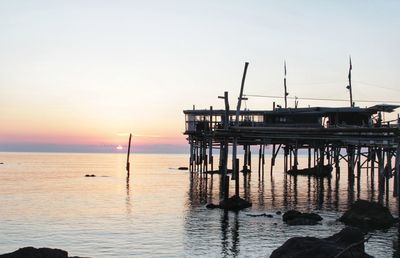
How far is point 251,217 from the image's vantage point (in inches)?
1571

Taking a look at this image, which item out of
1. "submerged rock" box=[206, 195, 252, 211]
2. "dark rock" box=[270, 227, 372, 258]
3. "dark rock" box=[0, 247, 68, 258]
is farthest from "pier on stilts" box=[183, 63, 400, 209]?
"dark rock" box=[0, 247, 68, 258]

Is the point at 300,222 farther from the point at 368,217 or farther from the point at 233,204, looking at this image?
the point at 233,204

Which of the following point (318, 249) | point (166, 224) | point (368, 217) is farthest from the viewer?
point (166, 224)

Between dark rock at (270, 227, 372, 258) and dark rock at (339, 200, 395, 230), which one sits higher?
dark rock at (270, 227, 372, 258)

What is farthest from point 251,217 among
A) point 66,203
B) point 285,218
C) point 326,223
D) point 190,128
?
point 190,128

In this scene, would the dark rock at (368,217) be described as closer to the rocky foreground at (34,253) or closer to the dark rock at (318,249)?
the dark rock at (318,249)

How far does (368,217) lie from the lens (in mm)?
35688

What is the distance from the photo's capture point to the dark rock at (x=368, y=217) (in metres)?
35.2

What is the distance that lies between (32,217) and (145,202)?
14312 mm

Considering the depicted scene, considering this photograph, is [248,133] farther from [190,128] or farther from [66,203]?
[190,128]

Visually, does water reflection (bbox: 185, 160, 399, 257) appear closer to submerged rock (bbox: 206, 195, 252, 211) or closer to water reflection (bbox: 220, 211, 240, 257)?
water reflection (bbox: 220, 211, 240, 257)

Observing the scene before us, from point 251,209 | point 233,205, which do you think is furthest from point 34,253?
point 251,209

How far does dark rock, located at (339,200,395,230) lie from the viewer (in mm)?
35250

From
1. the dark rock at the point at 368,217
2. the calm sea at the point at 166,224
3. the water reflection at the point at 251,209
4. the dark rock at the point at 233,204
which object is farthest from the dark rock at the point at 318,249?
the dark rock at the point at 233,204
